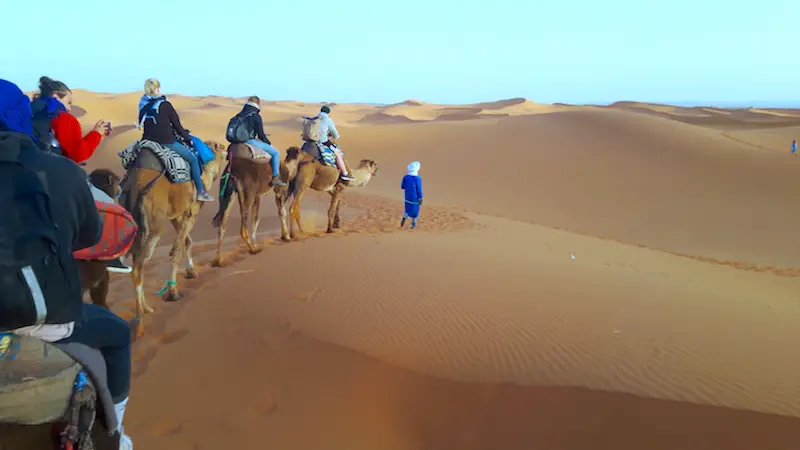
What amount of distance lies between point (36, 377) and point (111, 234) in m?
0.99

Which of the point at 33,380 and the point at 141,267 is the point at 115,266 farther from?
the point at 141,267

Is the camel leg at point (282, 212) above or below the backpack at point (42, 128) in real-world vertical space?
below

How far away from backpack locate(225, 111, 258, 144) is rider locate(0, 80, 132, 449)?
21.7 ft

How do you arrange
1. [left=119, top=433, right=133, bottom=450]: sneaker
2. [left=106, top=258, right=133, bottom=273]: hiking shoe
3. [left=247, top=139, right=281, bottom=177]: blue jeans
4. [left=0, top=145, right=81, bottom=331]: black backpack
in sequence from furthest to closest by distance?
1. [left=247, top=139, right=281, bottom=177]: blue jeans
2. [left=106, top=258, right=133, bottom=273]: hiking shoe
3. [left=119, top=433, right=133, bottom=450]: sneaker
4. [left=0, top=145, right=81, bottom=331]: black backpack

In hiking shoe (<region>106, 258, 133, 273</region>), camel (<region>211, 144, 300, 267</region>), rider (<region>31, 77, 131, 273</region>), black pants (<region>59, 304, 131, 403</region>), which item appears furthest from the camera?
camel (<region>211, 144, 300, 267</region>)

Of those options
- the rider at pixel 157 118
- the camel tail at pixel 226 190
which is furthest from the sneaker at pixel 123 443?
the camel tail at pixel 226 190

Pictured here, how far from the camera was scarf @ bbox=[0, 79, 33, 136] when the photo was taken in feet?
7.34

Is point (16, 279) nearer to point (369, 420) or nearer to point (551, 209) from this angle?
point (369, 420)

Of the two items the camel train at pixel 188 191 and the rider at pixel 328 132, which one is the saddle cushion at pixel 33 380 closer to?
the camel train at pixel 188 191

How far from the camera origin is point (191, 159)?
22.9 ft

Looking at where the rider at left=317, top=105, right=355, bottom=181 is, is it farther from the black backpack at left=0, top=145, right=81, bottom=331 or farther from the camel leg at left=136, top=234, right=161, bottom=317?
the black backpack at left=0, top=145, right=81, bottom=331

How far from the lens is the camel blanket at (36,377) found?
2.13 m

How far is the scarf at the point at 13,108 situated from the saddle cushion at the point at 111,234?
0.73m

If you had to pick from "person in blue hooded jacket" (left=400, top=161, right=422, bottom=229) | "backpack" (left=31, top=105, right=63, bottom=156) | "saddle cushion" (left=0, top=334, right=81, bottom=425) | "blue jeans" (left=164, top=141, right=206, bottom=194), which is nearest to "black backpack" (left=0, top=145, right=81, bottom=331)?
"saddle cushion" (left=0, top=334, right=81, bottom=425)
